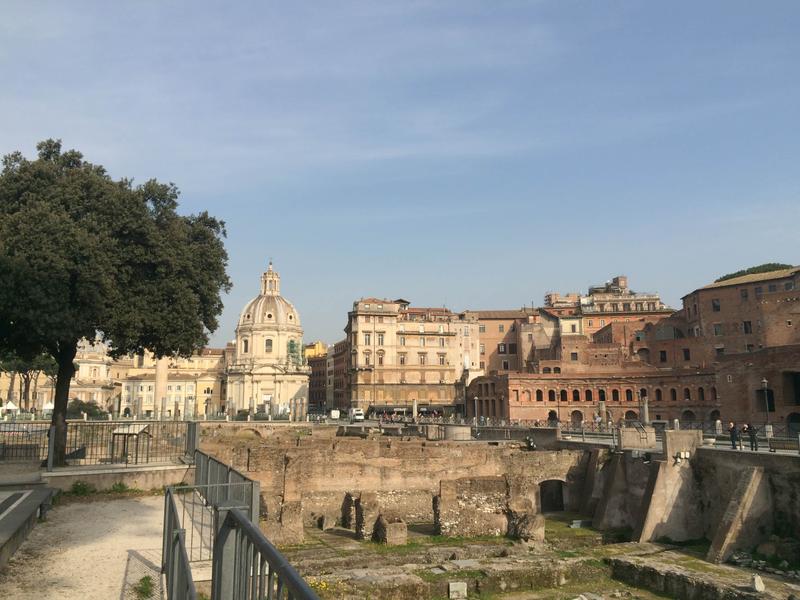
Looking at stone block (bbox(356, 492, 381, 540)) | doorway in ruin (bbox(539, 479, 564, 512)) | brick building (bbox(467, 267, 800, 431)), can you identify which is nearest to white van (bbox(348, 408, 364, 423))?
brick building (bbox(467, 267, 800, 431))

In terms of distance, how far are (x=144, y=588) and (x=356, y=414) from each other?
6596 centimetres

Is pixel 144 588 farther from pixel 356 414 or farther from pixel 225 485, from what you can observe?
pixel 356 414

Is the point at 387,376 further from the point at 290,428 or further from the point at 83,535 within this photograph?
the point at 83,535

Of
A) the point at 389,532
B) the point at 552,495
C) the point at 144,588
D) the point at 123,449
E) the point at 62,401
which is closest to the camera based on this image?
the point at 144,588

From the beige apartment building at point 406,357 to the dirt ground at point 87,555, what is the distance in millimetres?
65706

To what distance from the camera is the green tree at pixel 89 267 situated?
1916 cm

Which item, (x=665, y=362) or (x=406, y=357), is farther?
(x=406, y=357)

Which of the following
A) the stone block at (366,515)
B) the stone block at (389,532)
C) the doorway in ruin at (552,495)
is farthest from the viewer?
the doorway in ruin at (552,495)

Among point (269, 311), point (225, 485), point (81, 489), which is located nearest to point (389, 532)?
point (81, 489)

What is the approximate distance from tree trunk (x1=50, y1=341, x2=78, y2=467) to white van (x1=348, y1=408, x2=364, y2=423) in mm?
46918

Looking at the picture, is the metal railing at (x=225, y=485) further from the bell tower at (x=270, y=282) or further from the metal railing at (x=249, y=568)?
the bell tower at (x=270, y=282)

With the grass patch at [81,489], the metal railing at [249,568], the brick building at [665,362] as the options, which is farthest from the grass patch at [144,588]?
the brick building at [665,362]

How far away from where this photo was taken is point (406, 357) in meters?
81.1

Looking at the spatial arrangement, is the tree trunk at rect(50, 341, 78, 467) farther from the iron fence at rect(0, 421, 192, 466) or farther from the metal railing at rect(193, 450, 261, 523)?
the metal railing at rect(193, 450, 261, 523)
